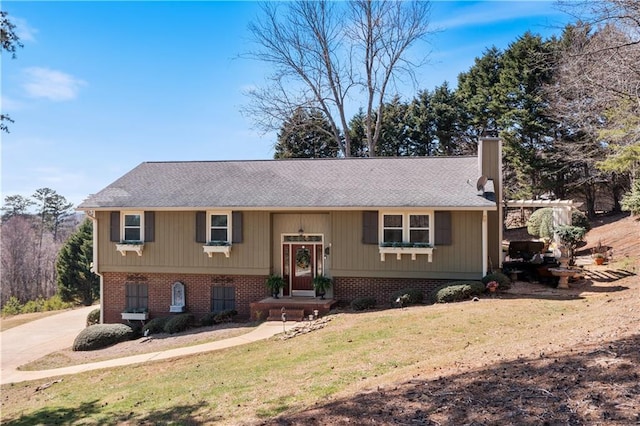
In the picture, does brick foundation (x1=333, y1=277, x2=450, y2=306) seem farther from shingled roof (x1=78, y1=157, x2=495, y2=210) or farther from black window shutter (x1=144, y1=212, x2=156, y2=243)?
black window shutter (x1=144, y1=212, x2=156, y2=243)

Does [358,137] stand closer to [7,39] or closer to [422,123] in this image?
[422,123]

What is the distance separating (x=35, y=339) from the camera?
748 inches

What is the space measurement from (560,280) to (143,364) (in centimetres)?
1277

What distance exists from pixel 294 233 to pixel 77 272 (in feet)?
76.6

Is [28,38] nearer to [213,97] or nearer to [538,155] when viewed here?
[213,97]

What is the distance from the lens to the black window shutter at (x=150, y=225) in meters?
16.8

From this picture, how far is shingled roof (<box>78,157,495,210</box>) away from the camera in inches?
608

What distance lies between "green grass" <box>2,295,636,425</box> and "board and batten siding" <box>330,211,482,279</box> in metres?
2.16

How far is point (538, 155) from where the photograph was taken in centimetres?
2881

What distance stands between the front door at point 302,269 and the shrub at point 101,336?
233 inches

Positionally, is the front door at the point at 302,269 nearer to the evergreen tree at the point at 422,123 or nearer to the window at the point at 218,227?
the window at the point at 218,227

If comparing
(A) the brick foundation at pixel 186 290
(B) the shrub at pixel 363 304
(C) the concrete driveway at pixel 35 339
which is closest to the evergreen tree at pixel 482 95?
(B) the shrub at pixel 363 304

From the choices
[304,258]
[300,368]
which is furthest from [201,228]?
[300,368]

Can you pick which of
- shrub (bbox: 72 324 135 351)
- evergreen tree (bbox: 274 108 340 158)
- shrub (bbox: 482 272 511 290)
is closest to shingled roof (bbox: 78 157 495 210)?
shrub (bbox: 482 272 511 290)
